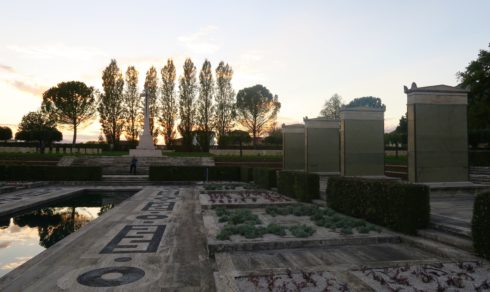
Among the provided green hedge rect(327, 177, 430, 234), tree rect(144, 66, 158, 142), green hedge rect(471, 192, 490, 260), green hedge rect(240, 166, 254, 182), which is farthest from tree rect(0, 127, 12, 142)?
green hedge rect(471, 192, 490, 260)

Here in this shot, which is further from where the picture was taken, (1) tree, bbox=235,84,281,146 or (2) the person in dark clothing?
(1) tree, bbox=235,84,281,146

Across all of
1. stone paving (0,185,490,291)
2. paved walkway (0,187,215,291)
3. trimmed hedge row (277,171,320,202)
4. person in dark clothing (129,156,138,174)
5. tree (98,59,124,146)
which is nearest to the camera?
stone paving (0,185,490,291)

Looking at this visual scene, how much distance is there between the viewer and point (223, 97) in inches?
2183

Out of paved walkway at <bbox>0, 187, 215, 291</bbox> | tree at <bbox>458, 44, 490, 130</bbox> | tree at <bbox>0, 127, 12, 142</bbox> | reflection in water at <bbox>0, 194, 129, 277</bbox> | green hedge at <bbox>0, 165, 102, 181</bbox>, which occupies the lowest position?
reflection in water at <bbox>0, 194, 129, 277</bbox>

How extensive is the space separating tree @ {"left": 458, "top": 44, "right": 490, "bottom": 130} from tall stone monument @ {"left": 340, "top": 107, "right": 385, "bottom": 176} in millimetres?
24065

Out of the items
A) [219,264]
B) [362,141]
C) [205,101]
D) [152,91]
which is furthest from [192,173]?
[152,91]

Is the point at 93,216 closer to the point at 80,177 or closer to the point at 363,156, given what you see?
the point at 363,156

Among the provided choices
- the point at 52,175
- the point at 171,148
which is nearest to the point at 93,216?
the point at 52,175

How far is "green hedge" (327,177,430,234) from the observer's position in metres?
7.83

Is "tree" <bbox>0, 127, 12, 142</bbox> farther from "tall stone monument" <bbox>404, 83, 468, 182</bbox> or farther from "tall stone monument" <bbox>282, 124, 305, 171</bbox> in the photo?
"tall stone monument" <bbox>404, 83, 468, 182</bbox>

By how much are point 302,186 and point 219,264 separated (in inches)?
341

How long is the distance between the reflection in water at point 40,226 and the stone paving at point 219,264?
29.9 inches

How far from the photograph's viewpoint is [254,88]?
2921 inches

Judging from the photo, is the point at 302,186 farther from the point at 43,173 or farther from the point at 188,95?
the point at 188,95
